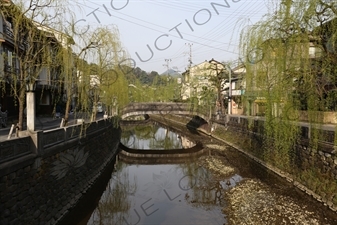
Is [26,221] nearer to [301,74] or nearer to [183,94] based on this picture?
[301,74]

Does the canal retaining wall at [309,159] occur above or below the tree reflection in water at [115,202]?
above

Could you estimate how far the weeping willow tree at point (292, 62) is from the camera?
856 centimetres

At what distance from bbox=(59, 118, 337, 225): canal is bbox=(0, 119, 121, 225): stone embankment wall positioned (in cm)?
78

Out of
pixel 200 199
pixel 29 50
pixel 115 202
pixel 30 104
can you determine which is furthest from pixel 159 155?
pixel 30 104

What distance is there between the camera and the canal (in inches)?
390

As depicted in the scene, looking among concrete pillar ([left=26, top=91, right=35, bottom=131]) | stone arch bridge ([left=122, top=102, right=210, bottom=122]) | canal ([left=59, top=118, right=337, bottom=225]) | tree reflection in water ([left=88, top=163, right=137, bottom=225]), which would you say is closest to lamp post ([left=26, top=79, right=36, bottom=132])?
concrete pillar ([left=26, top=91, right=35, bottom=131])

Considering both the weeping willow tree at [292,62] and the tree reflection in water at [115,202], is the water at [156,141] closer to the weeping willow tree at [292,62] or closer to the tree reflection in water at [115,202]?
the tree reflection in water at [115,202]

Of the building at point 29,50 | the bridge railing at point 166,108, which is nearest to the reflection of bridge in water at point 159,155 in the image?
the bridge railing at point 166,108

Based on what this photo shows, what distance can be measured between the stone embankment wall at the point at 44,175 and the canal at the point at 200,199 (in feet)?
2.57

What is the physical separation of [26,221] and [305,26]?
30.1ft

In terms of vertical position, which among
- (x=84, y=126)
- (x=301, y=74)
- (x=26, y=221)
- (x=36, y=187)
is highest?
(x=301, y=74)

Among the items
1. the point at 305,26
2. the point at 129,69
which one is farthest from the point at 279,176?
the point at 129,69

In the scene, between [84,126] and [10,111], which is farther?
[10,111]

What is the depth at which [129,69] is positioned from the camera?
19000mm
